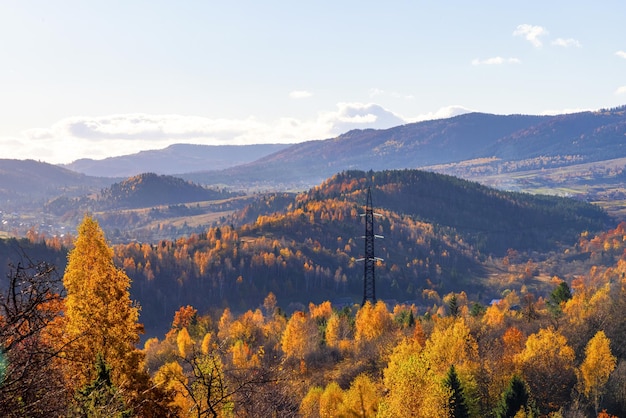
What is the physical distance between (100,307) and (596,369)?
59701 mm

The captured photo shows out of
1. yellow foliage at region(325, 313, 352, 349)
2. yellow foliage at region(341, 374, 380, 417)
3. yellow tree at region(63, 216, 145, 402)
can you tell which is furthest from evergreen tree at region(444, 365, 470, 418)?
yellow foliage at region(325, 313, 352, 349)

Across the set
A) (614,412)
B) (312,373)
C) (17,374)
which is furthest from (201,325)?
(17,374)

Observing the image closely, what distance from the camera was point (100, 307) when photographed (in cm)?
3338

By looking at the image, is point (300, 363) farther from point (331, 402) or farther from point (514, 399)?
point (514, 399)

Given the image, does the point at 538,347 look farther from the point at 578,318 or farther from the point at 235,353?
the point at 235,353

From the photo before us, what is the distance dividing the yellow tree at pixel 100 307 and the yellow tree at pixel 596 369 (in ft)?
180

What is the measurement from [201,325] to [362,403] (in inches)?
3226

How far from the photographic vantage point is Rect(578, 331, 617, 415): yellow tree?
2662 inches

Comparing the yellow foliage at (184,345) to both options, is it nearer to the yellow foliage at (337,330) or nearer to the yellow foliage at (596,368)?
the yellow foliage at (337,330)

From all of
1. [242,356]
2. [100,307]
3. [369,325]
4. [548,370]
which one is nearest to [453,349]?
[548,370]

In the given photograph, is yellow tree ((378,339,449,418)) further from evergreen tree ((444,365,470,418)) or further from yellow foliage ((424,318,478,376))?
yellow foliage ((424,318,478,376))

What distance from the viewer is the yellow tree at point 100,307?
33.0m

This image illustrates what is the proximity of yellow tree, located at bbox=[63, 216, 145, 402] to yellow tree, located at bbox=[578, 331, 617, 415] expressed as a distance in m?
54.7

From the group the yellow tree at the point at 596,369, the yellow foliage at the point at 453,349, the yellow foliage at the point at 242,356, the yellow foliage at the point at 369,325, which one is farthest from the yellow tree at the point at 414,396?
the yellow foliage at the point at 369,325
